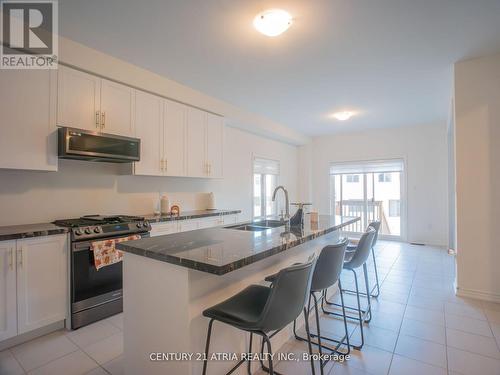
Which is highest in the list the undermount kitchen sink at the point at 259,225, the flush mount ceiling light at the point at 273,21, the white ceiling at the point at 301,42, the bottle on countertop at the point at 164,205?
the white ceiling at the point at 301,42

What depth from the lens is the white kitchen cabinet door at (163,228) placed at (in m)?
3.13

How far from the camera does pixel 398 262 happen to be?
14.9ft

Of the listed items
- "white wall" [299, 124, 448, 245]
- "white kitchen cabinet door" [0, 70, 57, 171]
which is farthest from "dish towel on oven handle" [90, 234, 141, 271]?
"white wall" [299, 124, 448, 245]

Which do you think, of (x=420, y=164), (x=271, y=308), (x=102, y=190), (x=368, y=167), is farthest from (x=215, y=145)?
(x=420, y=164)

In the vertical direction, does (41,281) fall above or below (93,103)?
below

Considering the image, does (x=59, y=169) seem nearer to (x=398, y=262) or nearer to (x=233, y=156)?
(x=233, y=156)

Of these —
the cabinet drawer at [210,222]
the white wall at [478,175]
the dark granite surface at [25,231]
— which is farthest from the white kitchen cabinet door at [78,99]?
the white wall at [478,175]

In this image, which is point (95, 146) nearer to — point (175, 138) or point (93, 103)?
point (93, 103)

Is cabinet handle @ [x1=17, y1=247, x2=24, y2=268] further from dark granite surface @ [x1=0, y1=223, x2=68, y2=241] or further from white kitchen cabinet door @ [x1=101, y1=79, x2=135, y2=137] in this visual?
white kitchen cabinet door @ [x1=101, y1=79, x2=135, y2=137]

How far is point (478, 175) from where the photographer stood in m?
3.02

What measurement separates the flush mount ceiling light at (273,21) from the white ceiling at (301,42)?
2.4 inches

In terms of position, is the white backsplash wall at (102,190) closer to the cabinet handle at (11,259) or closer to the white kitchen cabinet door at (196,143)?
the white kitchen cabinet door at (196,143)

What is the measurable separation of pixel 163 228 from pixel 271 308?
228cm

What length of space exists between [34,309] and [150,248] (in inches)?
60.6
